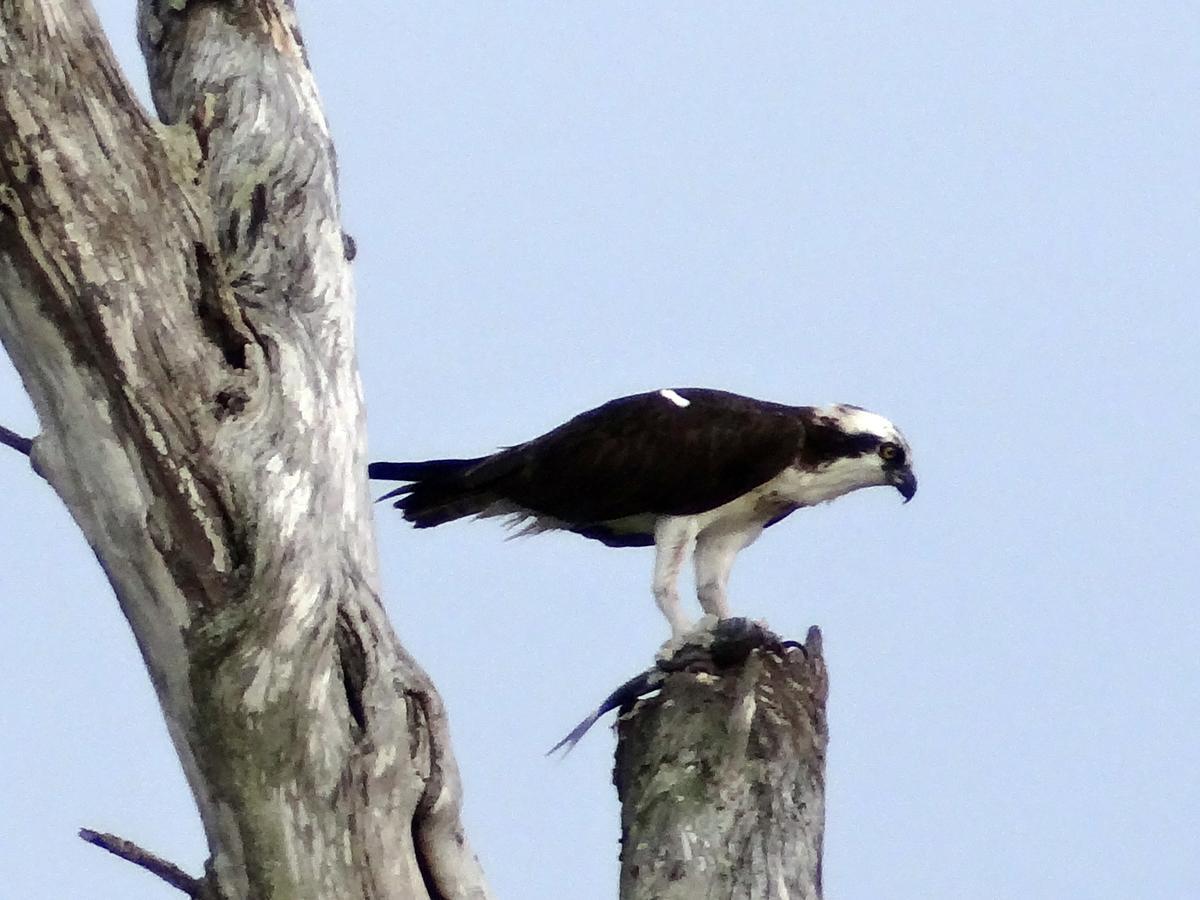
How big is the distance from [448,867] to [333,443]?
1045 mm

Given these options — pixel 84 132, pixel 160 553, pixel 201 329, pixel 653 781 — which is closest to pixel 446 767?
pixel 653 781

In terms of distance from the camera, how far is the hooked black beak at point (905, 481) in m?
6.75

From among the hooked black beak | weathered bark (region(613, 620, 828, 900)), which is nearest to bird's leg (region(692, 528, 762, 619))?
the hooked black beak

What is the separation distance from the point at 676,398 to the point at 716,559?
67cm

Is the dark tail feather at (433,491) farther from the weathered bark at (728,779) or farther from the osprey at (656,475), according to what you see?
the weathered bark at (728,779)

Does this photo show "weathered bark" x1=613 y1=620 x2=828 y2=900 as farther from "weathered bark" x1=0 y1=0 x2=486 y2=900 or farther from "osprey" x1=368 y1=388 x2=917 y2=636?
"osprey" x1=368 y1=388 x2=917 y2=636

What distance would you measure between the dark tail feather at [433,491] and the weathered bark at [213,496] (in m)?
2.01

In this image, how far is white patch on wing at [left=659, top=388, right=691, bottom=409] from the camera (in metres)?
6.33

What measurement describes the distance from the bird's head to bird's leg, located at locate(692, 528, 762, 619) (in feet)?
1.27

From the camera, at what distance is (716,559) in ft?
21.5

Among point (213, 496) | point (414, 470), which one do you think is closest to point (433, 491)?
point (414, 470)

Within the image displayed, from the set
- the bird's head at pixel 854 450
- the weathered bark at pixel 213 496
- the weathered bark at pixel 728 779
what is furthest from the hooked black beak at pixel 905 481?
the weathered bark at pixel 213 496

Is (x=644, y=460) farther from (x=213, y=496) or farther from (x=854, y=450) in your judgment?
(x=213, y=496)

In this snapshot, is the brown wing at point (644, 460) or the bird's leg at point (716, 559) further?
the bird's leg at point (716, 559)
